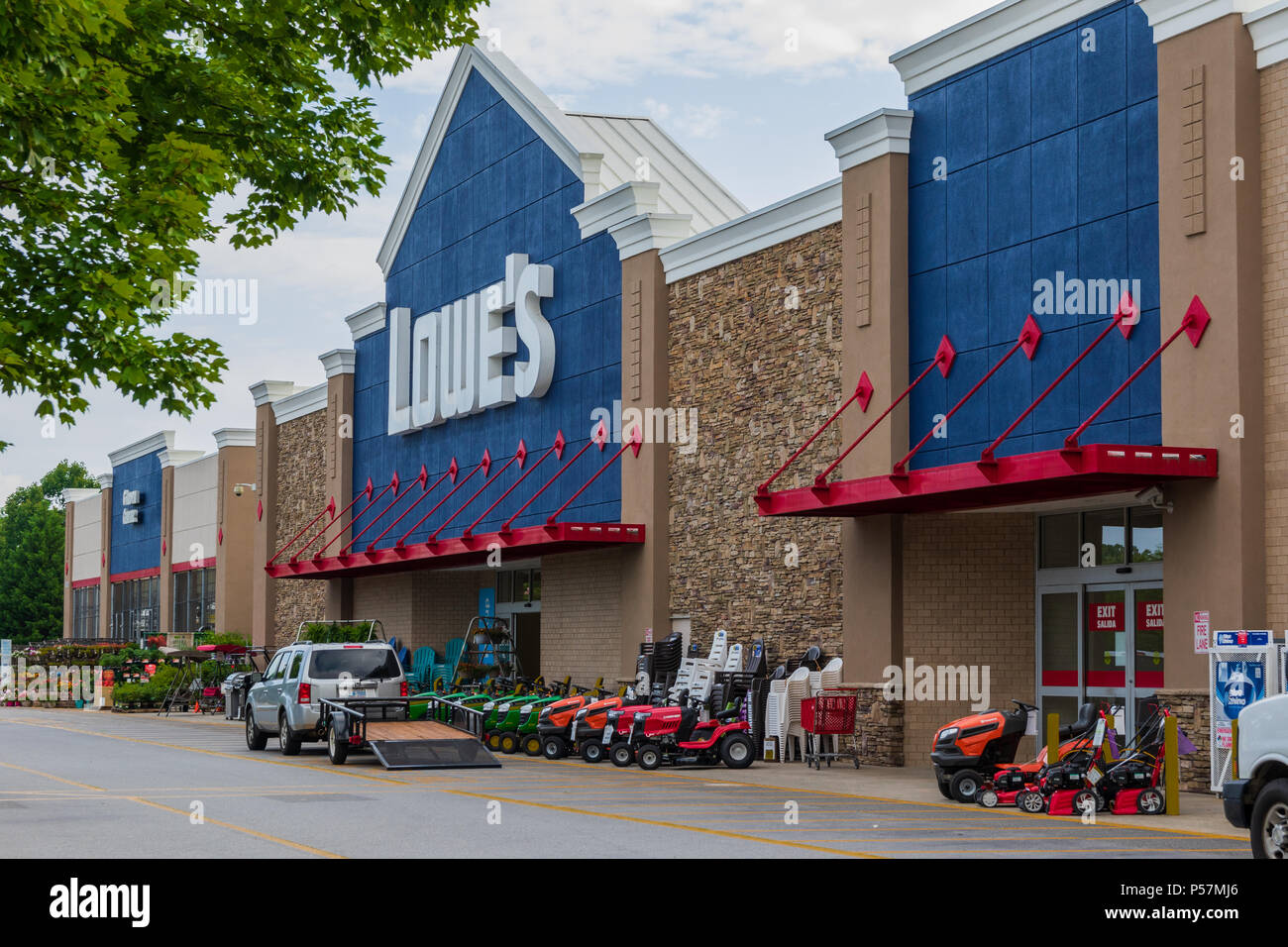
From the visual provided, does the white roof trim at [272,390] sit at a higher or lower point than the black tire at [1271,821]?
higher

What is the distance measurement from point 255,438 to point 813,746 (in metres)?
38.1

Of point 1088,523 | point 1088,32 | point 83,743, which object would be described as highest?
point 1088,32

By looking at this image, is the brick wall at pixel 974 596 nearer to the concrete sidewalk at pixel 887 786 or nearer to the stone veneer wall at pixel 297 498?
the concrete sidewalk at pixel 887 786

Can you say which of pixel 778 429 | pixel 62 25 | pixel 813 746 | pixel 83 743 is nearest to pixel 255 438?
pixel 83 743

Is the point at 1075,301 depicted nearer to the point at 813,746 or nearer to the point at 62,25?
the point at 813,746

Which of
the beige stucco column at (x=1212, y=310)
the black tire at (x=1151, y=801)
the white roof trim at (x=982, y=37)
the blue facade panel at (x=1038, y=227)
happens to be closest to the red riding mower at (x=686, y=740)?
the blue facade panel at (x=1038, y=227)

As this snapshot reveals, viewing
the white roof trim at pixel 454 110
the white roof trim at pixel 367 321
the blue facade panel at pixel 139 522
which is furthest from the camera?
the blue facade panel at pixel 139 522

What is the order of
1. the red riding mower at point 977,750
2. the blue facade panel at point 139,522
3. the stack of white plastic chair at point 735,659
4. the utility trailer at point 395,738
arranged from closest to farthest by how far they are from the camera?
the red riding mower at point 977,750 → the utility trailer at point 395,738 → the stack of white plastic chair at point 735,659 → the blue facade panel at point 139,522

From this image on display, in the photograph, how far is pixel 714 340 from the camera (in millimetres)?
31359

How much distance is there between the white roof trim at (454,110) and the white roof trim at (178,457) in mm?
23462

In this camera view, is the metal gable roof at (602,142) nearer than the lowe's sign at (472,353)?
No

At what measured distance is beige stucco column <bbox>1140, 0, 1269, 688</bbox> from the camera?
65.2ft

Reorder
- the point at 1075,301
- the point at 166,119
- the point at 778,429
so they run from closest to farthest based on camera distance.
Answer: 1. the point at 166,119
2. the point at 1075,301
3. the point at 778,429

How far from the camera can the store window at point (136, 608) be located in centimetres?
7069
